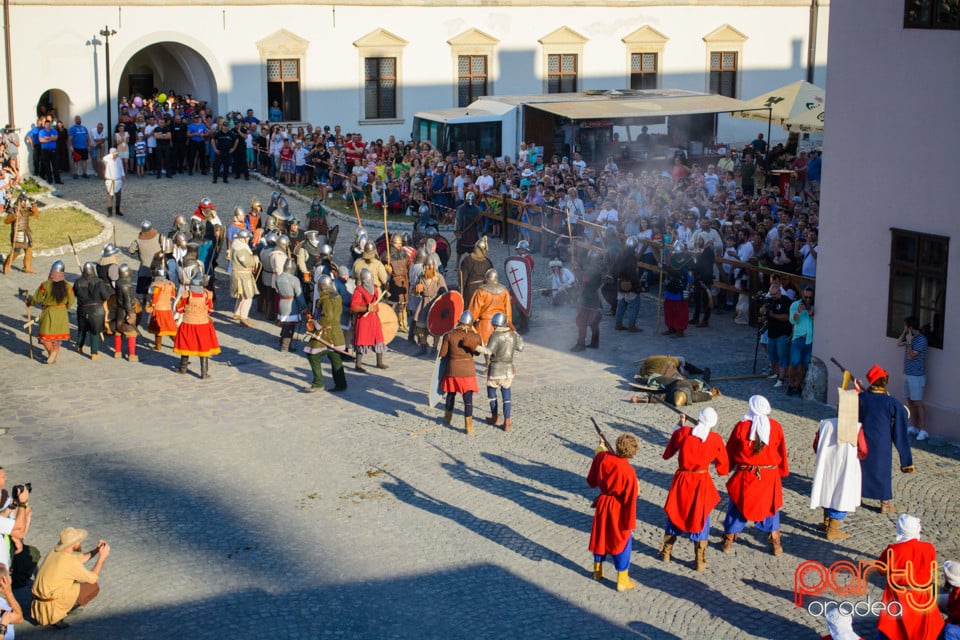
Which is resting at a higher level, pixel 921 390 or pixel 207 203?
pixel 207 203

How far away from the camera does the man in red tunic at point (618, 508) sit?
9.91 metres

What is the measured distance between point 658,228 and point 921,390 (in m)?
7.68

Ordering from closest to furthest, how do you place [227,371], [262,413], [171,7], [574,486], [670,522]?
[670,522] → [574,486] → [262,413] → [227,371] → [171,7]

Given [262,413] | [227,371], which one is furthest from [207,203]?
[262,413]

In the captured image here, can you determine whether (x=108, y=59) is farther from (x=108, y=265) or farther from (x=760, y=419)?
(x=760, y=419)

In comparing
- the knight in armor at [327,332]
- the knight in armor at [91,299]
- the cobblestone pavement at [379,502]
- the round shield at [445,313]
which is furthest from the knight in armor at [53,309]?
the round shield at [445,313]

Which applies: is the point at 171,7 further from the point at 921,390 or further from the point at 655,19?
the point at 921,390

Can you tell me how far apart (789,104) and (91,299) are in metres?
17.6

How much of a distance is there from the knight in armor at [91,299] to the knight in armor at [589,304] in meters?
6.26

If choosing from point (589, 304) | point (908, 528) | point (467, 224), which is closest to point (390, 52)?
point (467, 224)

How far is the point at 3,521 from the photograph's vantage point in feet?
31.3

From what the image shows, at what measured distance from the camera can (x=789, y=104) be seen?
28.5m

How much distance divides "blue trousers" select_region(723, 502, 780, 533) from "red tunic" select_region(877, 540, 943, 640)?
79.5 inches

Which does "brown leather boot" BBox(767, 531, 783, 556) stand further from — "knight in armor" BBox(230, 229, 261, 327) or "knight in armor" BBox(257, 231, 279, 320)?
"knight in armor" BBox(230, 229, 261, 327)
